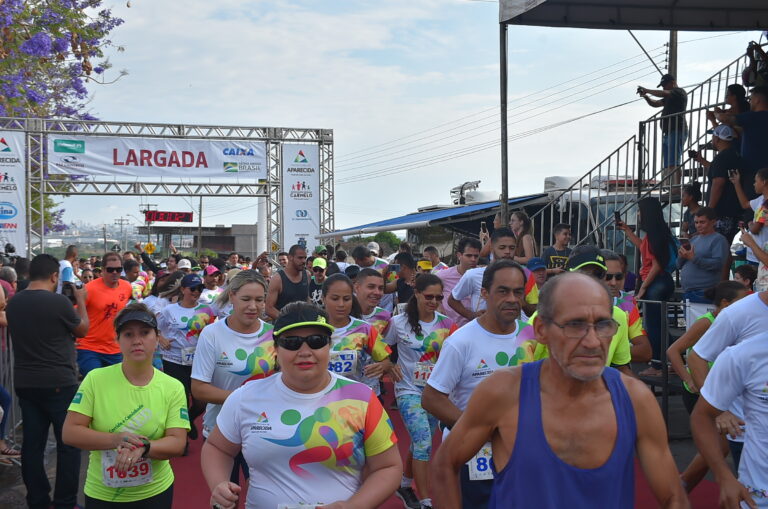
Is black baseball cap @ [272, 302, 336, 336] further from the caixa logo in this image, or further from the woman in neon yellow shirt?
the caixa logo

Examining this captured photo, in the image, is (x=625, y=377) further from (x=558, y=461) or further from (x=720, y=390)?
(x=720, y=390)

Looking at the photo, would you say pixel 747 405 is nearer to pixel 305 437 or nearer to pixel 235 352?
pixel 305 437

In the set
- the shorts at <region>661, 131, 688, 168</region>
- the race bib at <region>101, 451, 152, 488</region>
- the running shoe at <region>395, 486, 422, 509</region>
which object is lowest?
the running shoe at <region>395, 486, 422, 509</region>

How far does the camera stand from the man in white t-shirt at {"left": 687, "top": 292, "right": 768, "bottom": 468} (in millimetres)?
3789

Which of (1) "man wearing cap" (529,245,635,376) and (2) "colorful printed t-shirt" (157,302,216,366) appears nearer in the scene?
(1) "man wearing cap" (529,245,635,376)

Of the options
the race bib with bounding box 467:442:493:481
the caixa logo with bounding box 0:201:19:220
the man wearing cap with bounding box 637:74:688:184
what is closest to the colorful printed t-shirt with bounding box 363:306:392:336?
the race bib with bounding box 467:442:493:481

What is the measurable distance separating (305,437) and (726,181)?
25.0 ft

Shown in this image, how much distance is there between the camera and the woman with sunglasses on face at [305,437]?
3111 millimetres

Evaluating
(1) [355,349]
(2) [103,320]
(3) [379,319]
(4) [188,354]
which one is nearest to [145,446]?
(1) [355,349]

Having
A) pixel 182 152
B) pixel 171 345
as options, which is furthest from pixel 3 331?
pixel 182 152

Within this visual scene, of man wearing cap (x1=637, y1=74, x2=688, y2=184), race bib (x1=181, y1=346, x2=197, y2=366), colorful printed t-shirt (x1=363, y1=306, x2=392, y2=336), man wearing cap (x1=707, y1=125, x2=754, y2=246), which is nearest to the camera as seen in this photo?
colorful printed t-shirt (x1=363, y1=306, x2=392, y2=336)

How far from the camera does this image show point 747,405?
349 centimetres

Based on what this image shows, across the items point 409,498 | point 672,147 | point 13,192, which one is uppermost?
point 13,192

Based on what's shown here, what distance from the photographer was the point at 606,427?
2449 millimetres
